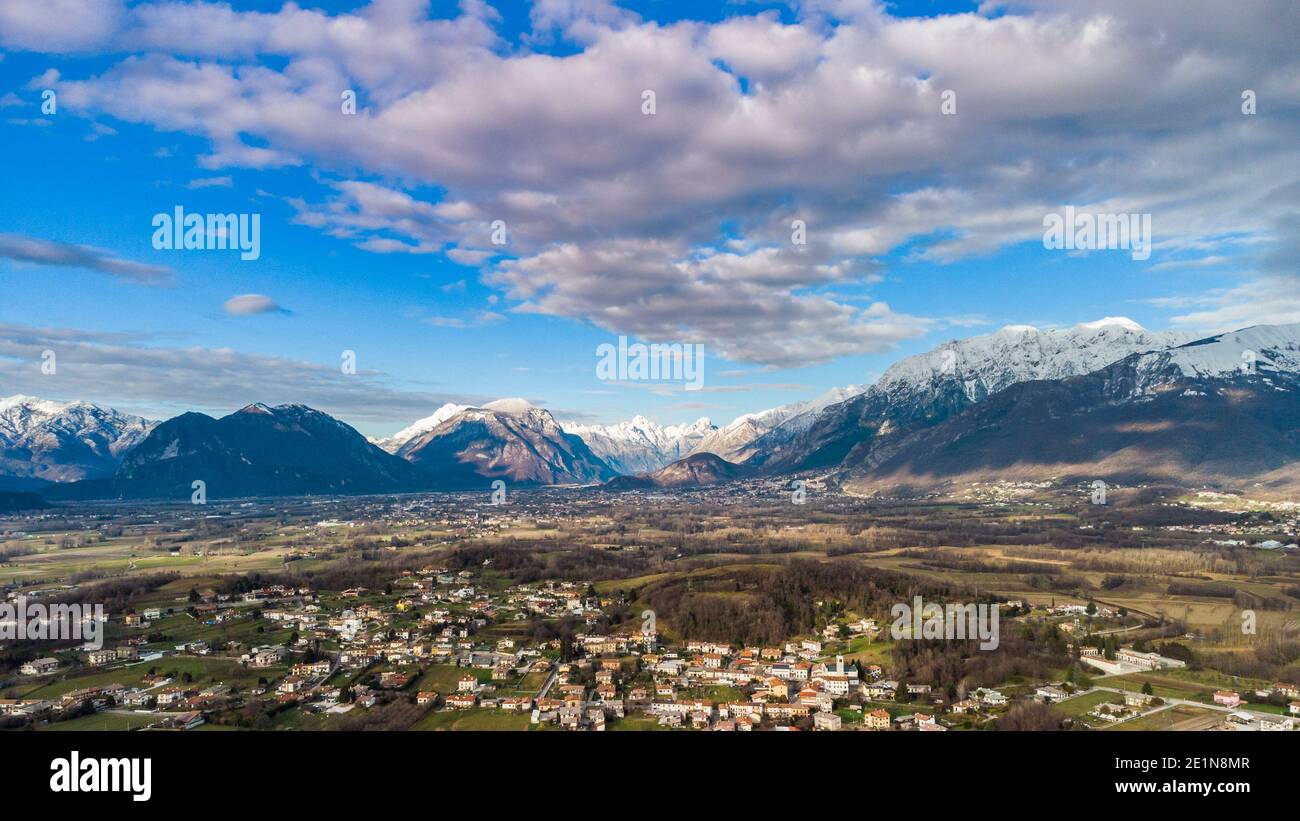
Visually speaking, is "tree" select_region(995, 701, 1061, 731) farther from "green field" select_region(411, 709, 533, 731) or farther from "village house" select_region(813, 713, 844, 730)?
"green field" select_region(411, 709, 533, 731)

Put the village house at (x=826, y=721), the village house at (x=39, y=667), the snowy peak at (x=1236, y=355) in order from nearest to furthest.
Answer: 1. the village house at (x=826, y=721)
2. the village house at (x=39, y=667)
3. the snowy peak at (x=1236, y=355)

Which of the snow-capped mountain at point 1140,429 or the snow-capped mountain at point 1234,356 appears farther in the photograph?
the snow-capped mountain at point 1234,356

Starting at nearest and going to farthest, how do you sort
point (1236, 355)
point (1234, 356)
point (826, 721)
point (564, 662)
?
point (826, 721) < point (564, 662) < point (1234, 356) < point (1236, 355)

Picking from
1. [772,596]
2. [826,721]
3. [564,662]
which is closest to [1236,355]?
[772,596]

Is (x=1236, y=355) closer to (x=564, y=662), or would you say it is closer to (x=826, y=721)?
(x=826, y=721)

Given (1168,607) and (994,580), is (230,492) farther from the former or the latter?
(1168,607)

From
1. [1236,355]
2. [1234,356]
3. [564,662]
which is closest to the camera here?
[564,662]

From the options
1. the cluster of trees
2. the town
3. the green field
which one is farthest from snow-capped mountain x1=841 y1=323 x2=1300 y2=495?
the green field

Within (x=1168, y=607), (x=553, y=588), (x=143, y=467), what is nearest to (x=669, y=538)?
(x=553, y=588)

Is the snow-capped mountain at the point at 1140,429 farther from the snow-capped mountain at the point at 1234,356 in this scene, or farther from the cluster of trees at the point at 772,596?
the cluster of trees at the point at 772,596

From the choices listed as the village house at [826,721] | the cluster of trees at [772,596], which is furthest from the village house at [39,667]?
the village house at [826,721]
